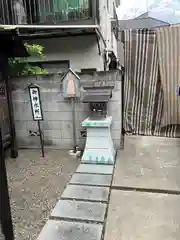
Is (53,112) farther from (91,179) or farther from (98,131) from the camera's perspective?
(91,179)

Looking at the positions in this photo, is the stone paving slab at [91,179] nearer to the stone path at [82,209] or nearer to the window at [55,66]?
the stone path at [82,209]

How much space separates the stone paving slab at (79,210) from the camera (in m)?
2.79

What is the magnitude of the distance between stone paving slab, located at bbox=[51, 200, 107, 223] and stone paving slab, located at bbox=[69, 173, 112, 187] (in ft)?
1.91

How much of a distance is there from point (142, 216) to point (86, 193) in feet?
3.09

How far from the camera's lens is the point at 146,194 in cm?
333

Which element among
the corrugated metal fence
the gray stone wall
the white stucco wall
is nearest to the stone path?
the gray stone wall

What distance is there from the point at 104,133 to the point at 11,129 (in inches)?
86.4

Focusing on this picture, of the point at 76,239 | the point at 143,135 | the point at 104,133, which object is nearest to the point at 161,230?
the point at 76,239

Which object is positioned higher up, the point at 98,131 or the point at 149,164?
the point at 98,131

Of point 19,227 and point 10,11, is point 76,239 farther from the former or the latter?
point 10,11

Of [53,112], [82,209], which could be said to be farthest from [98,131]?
[82,209]

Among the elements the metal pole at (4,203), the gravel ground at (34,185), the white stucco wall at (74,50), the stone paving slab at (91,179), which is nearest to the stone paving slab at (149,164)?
the stone paving slab at (91,179)

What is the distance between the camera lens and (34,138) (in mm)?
5547

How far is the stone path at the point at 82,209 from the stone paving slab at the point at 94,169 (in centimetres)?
2
